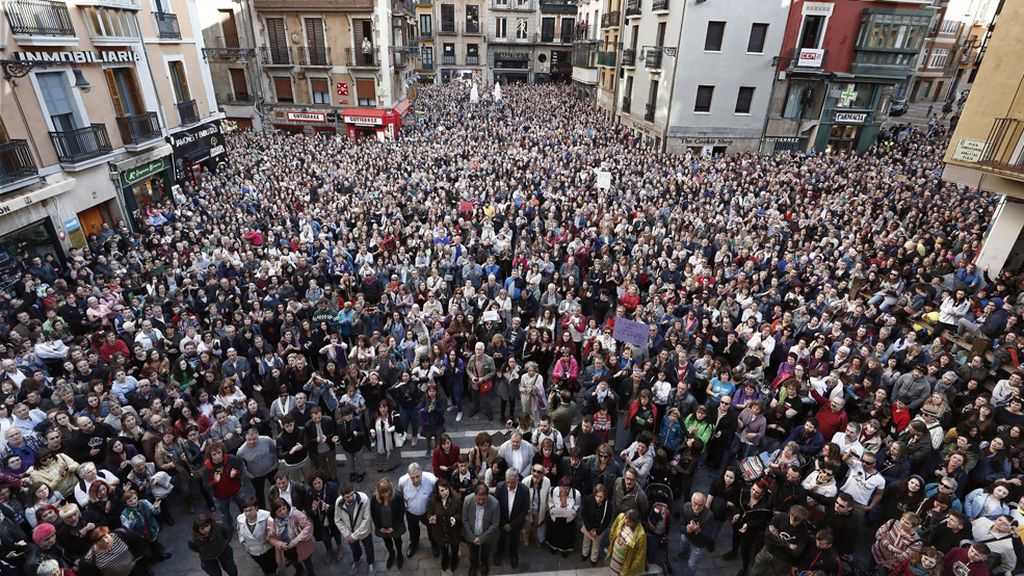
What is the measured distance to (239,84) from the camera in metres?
30.3

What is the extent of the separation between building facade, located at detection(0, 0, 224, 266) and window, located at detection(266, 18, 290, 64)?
10422 millimetres

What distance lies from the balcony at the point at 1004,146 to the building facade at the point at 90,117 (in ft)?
71.6

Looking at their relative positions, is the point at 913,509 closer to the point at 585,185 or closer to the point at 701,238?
the point at 701,238

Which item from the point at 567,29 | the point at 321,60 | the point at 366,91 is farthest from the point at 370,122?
the point at 567,29

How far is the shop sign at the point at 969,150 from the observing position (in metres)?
11.2

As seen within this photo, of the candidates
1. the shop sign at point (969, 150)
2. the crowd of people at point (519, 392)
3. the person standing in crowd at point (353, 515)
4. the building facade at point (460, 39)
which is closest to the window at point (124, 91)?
the crowd of people at point (519, 392)

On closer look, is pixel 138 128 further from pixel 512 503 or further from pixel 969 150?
pixel 969 150

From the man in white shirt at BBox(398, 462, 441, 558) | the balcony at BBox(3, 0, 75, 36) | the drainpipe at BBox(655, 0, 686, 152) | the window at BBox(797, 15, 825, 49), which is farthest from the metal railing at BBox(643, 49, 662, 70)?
the man in white shirt at BBox(398, 462, 441, 558)

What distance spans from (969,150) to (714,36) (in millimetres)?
17253

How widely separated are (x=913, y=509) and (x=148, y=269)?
14524mm

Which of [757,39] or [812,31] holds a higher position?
[812,31]

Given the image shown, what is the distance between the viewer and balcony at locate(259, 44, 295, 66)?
29.8 metres

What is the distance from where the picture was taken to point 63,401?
7.10m

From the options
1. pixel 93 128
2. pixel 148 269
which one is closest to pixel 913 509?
pixel 148 269
